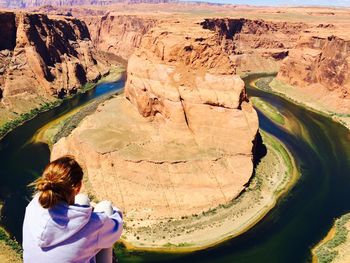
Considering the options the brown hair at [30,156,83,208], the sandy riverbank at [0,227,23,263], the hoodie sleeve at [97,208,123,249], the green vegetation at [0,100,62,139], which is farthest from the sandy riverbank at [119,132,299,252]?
the green vegetation at [0,100,62,139]

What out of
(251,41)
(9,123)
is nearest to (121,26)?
(251,41)

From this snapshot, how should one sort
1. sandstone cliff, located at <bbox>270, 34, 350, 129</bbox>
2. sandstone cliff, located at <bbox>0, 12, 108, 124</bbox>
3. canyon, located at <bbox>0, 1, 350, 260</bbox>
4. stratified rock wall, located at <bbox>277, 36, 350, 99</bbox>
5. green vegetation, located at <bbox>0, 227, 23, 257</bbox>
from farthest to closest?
stratified rock wall, located at <bbox>277, 36, 350, 99</bbox> → sandstone cliff, located at <bbox>270, 34, 350, 129</bbox> → sandstone cliff, located at <bbox>0, 12, 108, 124</bbox> → canyon, located at <bbox>0, 1, 350, 260</bbox> → green vegetation, located at <bbox>0, 227, 23, 257</bbox>

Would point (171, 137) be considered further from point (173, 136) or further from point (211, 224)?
point (211, 224)

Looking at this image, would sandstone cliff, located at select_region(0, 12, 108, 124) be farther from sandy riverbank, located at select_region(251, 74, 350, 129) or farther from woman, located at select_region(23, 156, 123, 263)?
woman, located at select_region(23, 156, 123, 263)

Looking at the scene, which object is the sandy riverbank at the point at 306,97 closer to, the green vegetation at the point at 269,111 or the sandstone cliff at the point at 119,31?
the green vegetation at the point at 269,111

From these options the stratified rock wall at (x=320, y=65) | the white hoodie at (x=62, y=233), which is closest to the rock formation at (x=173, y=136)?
the white hoodie at (x=62, y=233)
